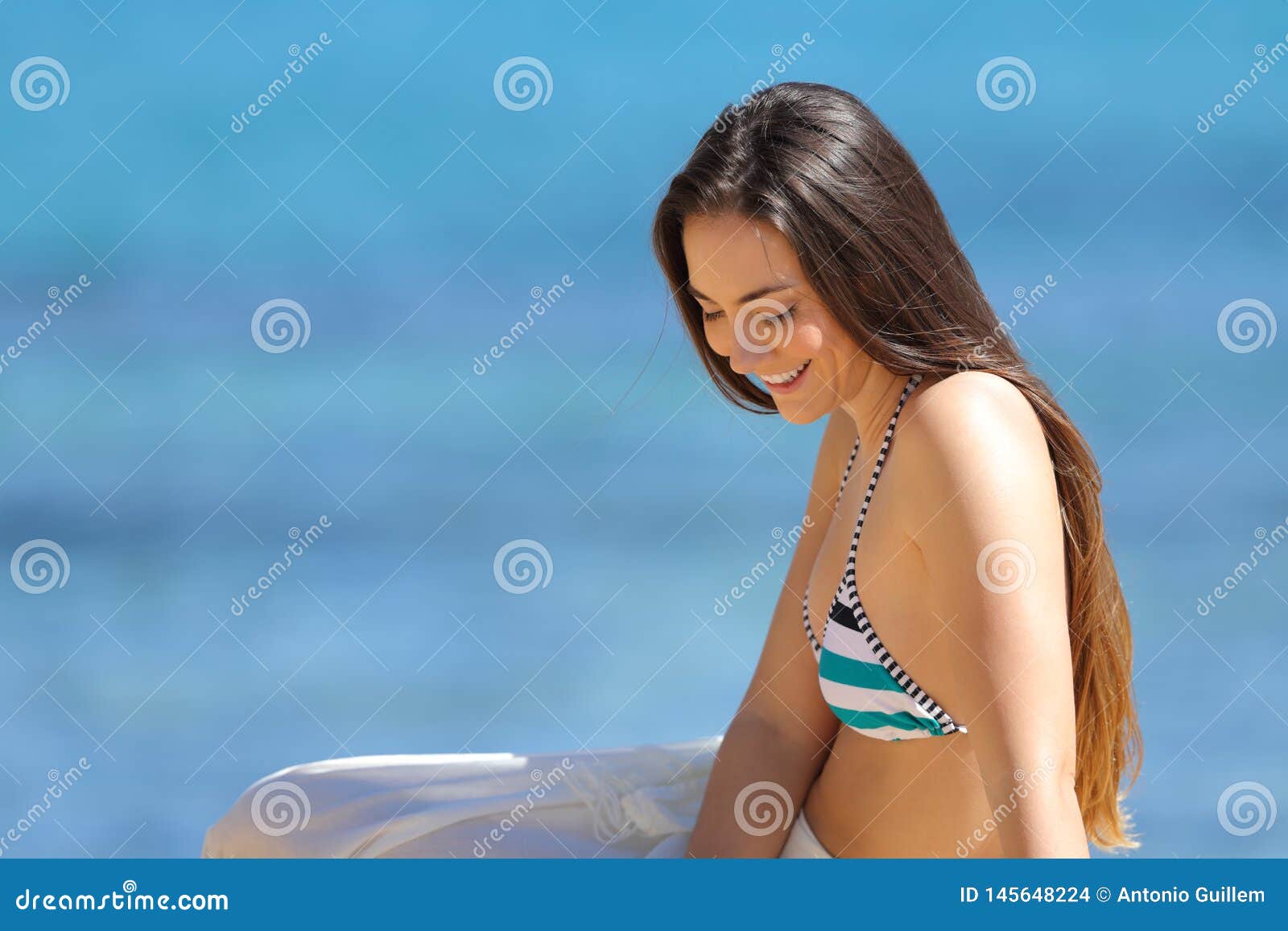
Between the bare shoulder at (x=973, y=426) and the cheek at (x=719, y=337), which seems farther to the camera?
the cheek at (x=719, y=337)

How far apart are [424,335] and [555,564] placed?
2671 millimetres

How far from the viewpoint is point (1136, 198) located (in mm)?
8133

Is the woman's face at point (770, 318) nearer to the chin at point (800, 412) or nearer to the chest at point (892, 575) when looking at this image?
the chin at point (800, 412)

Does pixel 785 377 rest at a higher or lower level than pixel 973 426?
lower

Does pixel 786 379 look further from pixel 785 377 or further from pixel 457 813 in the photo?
pixel 457 813

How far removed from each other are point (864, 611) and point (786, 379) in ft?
1.09

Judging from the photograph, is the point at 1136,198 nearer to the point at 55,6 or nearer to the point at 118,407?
the point at 118,407

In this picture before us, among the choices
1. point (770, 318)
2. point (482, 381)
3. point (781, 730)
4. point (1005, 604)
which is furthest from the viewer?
point (482, 381)

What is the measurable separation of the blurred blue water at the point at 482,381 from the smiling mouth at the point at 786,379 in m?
0.21

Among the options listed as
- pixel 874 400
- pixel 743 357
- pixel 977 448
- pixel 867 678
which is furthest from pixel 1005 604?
pixel 743 357

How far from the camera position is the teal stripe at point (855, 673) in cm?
173

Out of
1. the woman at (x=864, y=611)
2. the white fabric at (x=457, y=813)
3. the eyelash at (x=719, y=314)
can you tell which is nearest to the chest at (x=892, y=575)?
the woman at (x=864, y=611)

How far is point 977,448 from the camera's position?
5.17 feet

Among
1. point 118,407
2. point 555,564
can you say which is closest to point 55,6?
point 118,407
